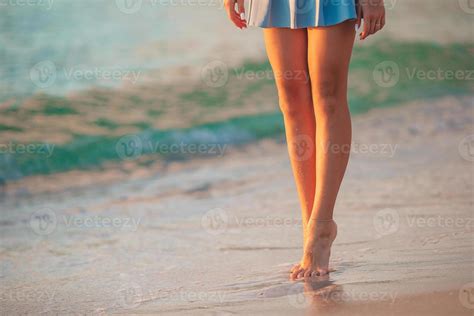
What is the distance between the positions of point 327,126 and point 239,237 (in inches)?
47.2

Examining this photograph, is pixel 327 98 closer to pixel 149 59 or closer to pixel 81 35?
pixel 149 59

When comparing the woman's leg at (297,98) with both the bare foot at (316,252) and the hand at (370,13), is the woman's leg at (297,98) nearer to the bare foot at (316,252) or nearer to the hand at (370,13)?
the bare foot at (316,252)

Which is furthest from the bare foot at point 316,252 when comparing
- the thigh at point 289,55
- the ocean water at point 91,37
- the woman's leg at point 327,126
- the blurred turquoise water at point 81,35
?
the blurred turquoise water at point 81,35

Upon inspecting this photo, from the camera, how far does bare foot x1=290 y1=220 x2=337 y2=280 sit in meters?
3.51

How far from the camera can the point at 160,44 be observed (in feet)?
41.3

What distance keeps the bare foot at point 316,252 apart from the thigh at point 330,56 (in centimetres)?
54

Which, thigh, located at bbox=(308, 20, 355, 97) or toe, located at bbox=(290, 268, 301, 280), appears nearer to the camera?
thigh, located at bbox=(308, 20, 355, 97)

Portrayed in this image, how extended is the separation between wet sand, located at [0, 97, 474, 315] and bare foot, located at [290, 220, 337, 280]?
0.23 ft

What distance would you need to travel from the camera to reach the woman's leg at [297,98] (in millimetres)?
3490

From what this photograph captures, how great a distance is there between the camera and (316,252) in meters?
3.54

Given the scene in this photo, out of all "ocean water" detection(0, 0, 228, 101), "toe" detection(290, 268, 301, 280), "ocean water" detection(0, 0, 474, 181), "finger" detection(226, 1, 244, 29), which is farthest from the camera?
"ocean water" detection(0, 0, 228, 101)

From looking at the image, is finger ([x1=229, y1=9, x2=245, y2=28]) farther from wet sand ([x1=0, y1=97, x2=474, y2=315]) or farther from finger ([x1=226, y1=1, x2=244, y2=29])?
wet sand ([x1=0, y1=97, x2=474, y2=315])

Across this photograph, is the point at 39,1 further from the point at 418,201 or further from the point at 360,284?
the point at 360,284

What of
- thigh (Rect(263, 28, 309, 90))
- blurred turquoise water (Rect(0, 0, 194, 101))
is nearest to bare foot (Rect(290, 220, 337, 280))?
thigh (Rect(263, 28, 309, 90))
